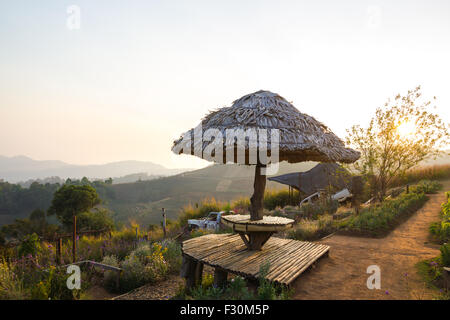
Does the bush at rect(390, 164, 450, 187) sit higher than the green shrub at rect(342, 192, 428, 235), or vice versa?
the bush at rect(390, 164, 450, 187)

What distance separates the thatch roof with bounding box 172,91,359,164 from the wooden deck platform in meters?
1.56

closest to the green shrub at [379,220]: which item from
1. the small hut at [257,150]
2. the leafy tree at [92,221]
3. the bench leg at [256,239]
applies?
the small hut at [257,150]

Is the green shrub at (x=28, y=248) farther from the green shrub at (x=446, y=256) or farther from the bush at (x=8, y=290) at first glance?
the green shrub at (x=446, y=256)

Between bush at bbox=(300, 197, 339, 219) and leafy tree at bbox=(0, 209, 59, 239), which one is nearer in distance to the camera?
bush at bbox=(300, 197, 339, 219)

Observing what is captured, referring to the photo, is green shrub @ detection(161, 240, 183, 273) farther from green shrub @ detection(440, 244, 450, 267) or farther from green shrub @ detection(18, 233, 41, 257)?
green shrub @ detection(440, 244, 450, 267)

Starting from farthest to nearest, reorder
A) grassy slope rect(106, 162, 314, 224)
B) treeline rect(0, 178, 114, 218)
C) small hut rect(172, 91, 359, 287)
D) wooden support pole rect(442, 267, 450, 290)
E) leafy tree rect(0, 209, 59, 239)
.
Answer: grassy slope rect(106, 162, 314, 224)
treeline rect(0, 178, 114, 218)
leafy tree rect(0, 209, 59, 239)
small hut rect(172, 91, 359, 287)
wooden support pole rect(442, 267, 450, 290)

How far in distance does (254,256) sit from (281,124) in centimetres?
204

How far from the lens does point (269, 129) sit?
3.81m

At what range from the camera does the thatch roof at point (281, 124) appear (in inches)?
151

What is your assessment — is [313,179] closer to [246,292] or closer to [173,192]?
[246,292]

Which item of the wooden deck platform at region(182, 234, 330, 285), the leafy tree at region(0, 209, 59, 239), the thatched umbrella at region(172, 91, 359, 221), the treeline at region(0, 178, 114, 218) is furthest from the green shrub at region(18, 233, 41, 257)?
the treeline at region(0, 178, 114, 218)

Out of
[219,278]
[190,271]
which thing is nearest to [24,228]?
[190,271]

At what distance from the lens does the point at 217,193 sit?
61.9m

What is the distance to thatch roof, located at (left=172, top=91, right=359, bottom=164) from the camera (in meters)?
3.83
